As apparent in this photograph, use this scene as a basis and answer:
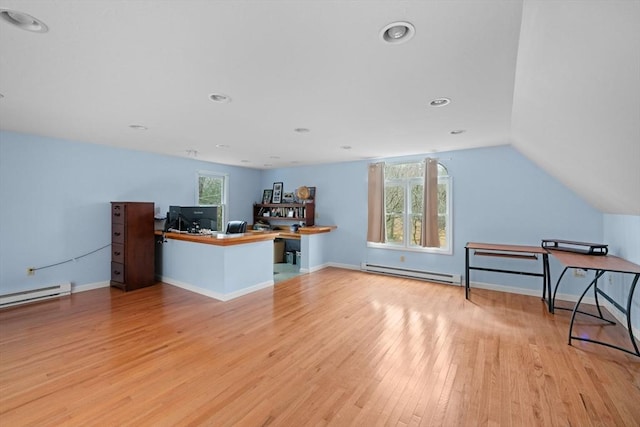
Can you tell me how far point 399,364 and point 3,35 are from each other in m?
3.47

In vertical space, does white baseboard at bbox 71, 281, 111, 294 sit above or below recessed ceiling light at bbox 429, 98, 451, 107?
below

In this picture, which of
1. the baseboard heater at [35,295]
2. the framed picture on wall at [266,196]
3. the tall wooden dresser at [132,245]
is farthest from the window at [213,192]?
the baseboard heater at [35,295]

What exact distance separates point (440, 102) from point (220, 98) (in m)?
2.02

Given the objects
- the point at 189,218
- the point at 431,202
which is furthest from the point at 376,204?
the point at 189,218

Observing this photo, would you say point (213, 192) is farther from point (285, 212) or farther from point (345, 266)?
point (345, 266)

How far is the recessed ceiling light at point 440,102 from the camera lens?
2.45 meters

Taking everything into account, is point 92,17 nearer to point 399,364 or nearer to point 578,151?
point 399,364

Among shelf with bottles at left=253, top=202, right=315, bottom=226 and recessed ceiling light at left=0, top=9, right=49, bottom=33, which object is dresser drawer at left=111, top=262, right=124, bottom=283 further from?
recessed ceiling light at left=0, top=9, right=49, bottom=33

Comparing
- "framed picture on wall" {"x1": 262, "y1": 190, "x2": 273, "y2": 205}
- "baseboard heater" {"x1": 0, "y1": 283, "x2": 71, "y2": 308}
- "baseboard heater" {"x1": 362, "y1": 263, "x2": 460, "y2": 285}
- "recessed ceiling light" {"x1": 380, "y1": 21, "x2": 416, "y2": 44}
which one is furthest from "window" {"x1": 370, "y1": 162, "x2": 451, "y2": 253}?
"baseboard heater" {"x1": 0, "y1": 283, "x2": 71, "y2": 308}

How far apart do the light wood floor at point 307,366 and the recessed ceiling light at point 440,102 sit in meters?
2.32

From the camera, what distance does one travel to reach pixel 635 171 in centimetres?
200

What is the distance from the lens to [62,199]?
4.06 meters

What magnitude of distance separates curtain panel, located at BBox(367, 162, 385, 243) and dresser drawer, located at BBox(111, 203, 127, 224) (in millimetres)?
4290

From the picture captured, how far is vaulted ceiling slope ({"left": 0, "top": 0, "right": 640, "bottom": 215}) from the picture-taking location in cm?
130
